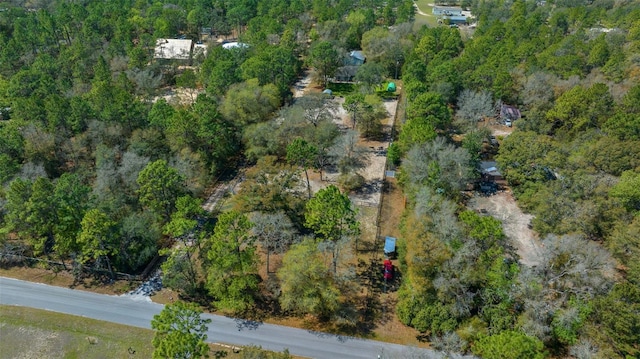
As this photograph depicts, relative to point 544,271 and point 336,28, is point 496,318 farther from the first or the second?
point 336,28

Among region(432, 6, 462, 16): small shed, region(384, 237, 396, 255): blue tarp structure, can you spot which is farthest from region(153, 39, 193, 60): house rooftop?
region(432, 6, 462, 16): small shed

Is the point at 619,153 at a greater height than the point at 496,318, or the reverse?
the point at 619,153

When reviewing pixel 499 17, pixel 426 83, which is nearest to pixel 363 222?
pixel 426 83

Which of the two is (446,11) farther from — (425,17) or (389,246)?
(389,246)

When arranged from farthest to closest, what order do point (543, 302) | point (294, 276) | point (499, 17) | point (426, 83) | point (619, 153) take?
point (499, 17) → point (426, 83) → point (619, 153) → point (294, 276) → point (543, 302)

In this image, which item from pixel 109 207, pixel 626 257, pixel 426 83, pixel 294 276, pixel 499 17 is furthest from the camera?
pixel 499 17

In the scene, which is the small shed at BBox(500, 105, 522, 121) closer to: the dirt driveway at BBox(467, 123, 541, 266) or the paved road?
the dirt driveway at BBox(467, 123, 541, 266)

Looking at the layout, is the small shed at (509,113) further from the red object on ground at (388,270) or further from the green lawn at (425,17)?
the green lawn at (425,17)

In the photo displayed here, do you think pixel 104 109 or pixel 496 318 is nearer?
pixel 496 318
